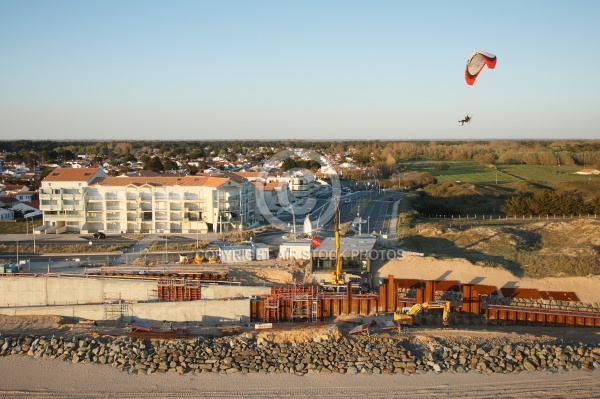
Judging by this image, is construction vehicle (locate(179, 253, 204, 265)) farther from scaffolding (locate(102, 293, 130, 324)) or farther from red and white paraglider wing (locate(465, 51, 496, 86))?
red and white paraglider wing (locate(465, 51, 496, 86))

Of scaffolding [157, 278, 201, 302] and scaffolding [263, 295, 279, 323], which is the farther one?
scaffolding [157, 278, 201, 302]

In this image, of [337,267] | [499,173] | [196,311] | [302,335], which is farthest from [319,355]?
[499,173]

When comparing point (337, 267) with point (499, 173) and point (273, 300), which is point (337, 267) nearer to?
point (273, 300)

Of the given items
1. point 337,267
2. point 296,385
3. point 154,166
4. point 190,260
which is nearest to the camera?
point 296,385

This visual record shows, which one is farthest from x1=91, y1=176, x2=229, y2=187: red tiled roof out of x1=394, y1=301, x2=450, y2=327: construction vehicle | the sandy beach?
the sandy beach

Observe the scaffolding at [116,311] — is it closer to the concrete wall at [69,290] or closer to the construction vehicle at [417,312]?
the concrete wall at [69,290]

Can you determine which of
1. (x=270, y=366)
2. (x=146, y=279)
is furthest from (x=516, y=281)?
(x=146, y=279)
